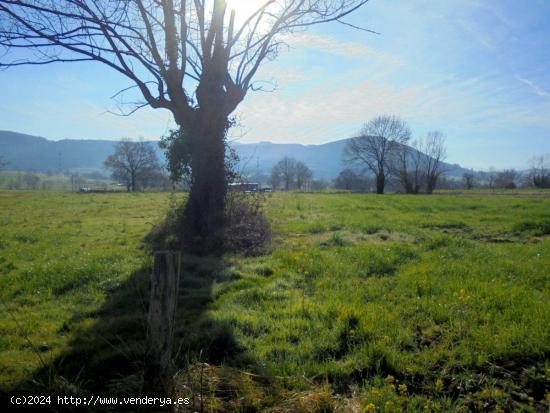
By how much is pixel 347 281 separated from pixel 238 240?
12.9ft

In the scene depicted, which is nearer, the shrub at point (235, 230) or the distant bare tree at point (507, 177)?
the shrub at point (235, 230)

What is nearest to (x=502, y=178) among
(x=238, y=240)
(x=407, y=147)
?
(x=407, y=147)

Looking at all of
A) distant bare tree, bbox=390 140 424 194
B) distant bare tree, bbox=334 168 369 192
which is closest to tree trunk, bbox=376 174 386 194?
distant bare tree, bbox=390 140 424 194

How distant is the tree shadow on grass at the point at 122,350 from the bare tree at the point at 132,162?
75184 millimetres

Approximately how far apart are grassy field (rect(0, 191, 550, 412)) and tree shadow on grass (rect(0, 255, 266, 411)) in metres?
0.02

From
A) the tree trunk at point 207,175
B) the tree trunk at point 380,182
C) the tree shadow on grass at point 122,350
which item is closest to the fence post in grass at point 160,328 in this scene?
the tree shadow on grass at point 122,350

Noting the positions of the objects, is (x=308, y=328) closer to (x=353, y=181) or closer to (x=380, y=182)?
(x=380, y=182)

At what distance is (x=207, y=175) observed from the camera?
10680 millimetres

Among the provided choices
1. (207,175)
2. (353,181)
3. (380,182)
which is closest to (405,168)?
(380,182)

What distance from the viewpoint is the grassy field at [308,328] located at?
10.9ft

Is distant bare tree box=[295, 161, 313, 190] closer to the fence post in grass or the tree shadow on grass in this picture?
the tree shadow on grass

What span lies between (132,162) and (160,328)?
264 feet

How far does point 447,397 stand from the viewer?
3.21m

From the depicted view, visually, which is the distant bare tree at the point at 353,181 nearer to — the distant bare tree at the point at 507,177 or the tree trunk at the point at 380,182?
the distant bare tree at the point at 507,177
